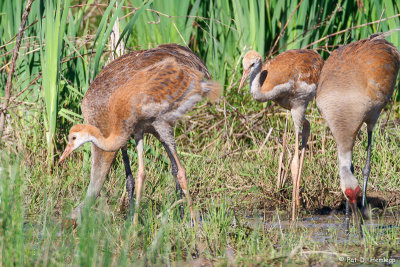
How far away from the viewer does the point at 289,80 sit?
18.6 feet

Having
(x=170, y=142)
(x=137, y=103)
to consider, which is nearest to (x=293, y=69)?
(x=170, y=142)

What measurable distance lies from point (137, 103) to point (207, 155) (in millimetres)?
1445

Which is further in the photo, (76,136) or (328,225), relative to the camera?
(328,225)

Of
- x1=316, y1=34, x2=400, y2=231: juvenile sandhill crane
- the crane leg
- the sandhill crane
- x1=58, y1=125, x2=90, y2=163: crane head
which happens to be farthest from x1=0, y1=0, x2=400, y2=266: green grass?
x1=316, y1=34, x2=400, y2=231: juvenile sandhill crane

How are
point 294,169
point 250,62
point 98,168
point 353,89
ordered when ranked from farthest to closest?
point 250,62
point 294,169
point 353,89
point 98,168

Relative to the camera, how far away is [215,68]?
21.8ft

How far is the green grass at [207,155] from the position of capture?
379 cm

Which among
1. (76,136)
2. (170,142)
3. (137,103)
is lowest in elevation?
(170,142)

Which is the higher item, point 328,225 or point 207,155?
point 207,155

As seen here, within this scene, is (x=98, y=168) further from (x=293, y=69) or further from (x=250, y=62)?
(x=293, y=69)

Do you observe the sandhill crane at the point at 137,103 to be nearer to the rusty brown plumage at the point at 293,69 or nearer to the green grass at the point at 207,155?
the green grass at the point at 207,155

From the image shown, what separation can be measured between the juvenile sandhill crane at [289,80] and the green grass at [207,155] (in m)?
0.32

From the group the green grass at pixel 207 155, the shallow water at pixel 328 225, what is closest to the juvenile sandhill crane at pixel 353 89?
the shallow water at pixel 328 225

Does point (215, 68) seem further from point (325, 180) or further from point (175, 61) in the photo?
point (325, 180)
